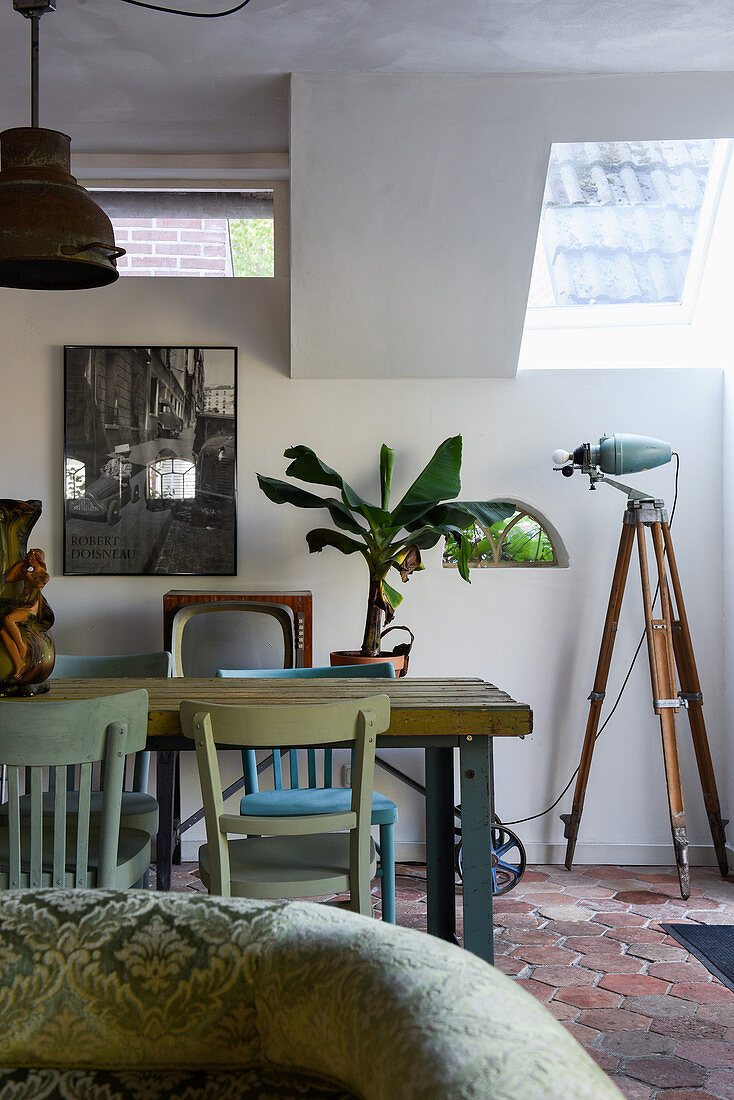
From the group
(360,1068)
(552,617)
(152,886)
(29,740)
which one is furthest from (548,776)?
(360,1068)

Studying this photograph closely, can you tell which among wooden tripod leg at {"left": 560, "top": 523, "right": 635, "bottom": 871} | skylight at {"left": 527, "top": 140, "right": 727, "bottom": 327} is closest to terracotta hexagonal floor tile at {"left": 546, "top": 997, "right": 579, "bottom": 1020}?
wooden tripod leg at {"left": 560, "top": 523, "right": 635, "bottom": 871}

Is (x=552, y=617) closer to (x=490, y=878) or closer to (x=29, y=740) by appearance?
(x=490, y=878)

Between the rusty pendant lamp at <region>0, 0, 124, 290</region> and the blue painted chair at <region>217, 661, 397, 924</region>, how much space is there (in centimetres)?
159

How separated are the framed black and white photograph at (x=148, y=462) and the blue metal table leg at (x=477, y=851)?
88.4 inches

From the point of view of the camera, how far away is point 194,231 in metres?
4.84

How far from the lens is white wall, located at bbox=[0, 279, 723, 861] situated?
4660 millimetres

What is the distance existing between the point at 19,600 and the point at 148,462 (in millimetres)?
1849

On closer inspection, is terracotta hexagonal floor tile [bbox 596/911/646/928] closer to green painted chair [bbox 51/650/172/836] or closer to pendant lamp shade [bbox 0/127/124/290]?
green painted chair [bbox 51/650/172/836]

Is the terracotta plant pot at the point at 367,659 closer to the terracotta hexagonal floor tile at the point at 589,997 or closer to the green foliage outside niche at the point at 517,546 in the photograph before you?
the green foliage outside niche at the point at 517,546

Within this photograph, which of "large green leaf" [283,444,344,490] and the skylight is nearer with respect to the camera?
"large green leaf" [283,444,344,490]

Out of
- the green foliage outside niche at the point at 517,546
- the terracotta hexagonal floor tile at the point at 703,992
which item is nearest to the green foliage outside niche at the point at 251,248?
the green foliage outside niche at the point at 517,546

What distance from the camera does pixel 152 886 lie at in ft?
13.1

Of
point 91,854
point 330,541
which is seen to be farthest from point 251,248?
point 91,854

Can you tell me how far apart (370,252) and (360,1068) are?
3.81m
